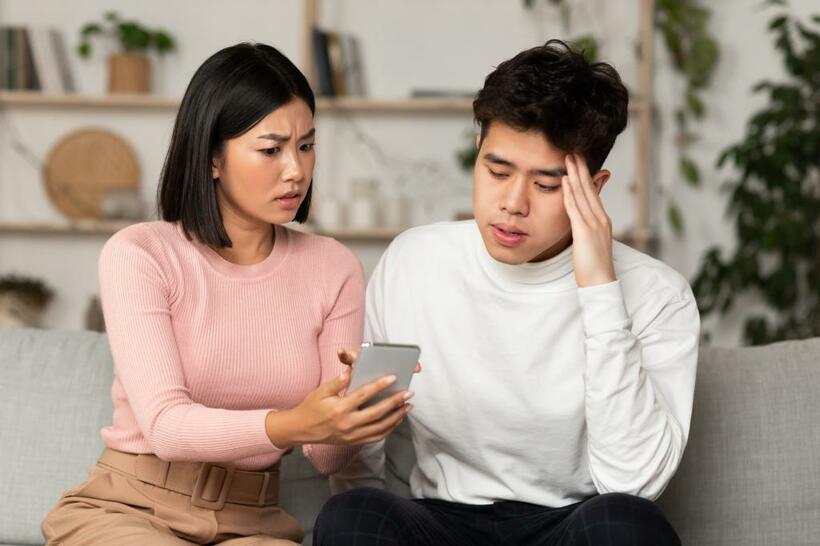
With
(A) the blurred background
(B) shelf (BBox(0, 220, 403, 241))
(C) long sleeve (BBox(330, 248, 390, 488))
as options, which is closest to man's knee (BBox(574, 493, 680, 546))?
(C) long sleeve (BBox(330, 248, 390, 488))

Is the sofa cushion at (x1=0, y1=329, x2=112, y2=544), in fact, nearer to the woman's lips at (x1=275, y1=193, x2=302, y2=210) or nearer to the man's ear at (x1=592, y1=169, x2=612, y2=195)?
the woman's lips at (x1=275, y1=193, x2=302, y2=210)

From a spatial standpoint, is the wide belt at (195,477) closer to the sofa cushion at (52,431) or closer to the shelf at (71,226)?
the sofa cushion at (52,431)

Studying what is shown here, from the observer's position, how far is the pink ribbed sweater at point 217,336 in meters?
1.62

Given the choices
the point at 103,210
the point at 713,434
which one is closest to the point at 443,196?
the point at 103,210

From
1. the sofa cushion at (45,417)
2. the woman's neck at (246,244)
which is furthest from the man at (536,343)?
the sofa cushion at (45,417)

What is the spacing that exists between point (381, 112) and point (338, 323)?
2790 mm

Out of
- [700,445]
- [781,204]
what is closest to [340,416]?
[700,445]

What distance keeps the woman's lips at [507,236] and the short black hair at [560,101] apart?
0.50 feet

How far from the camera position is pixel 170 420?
5.28ft

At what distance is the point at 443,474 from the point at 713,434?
1.72 ft

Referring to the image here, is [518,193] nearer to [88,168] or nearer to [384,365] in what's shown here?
[384,365]

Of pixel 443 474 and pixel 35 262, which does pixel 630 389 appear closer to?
pixel 443 474

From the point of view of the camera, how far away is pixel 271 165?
5.80ft

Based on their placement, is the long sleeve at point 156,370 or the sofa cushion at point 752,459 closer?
the long sleeve at point 156,370
